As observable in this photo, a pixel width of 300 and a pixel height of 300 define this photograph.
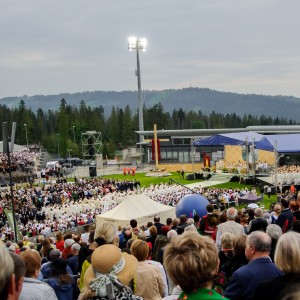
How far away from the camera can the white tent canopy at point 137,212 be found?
13.7 metres

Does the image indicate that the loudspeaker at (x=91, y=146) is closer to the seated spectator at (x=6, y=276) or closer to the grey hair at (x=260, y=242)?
the grey hair at (x=260, y=242)

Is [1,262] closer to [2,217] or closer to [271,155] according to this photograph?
[2,217]

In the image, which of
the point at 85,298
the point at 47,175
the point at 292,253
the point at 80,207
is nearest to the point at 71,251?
the point at 85,298

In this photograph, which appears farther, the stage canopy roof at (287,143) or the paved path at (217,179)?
the stage canopy roof at (287,143)

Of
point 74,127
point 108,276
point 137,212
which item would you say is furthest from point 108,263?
point 74,127

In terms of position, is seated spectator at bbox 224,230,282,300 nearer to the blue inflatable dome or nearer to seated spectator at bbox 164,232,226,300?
seated spectator at bbox 164,232,226,300

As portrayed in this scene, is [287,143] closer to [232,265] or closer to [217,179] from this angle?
[217,179]

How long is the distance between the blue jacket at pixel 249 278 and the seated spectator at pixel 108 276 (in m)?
0.79

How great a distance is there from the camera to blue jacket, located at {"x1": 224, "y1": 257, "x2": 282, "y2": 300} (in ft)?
11.5

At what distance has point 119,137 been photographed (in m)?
102

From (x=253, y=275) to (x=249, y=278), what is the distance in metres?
0.04

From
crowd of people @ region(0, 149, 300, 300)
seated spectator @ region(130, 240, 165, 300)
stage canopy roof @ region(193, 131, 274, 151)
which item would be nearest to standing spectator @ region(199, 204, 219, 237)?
crowd of people @ region(0, 149, 300, 300)

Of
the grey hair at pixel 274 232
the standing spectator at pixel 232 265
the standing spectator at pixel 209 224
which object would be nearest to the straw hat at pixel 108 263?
the standing spectator at pixel 232 265

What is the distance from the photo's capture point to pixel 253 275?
355 centimetres
